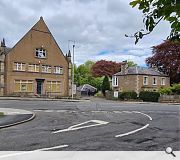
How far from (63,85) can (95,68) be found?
125 feet

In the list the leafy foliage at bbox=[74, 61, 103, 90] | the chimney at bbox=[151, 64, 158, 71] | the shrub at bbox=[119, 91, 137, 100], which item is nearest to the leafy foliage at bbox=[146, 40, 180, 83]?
the chimney at bbox=[151, 64, 158, 71]

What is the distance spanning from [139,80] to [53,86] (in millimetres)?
16941

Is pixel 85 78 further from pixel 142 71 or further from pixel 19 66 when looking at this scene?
pixel 19 66

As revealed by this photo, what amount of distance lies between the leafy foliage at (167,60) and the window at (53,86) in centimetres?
2283

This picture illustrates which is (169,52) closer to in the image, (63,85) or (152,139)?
(63,85)

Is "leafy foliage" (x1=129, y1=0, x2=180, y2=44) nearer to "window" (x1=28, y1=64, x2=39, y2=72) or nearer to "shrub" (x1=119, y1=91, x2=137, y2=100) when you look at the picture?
"shrub" (x1=119, y1=91, x2=137, y2=100)

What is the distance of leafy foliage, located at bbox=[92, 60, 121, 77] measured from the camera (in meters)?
98.8

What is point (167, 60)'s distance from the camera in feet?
227

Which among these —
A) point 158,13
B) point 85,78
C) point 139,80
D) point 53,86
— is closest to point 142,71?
point 139,80

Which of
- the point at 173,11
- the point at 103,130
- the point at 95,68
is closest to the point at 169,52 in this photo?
the point at 95,68

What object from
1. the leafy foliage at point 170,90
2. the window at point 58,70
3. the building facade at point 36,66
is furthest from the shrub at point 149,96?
the window at point 58,70

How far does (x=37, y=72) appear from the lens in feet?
196

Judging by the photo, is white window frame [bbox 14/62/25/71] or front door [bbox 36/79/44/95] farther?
front door [bbox 36/79/44/95]

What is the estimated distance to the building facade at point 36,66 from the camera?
184 feet
